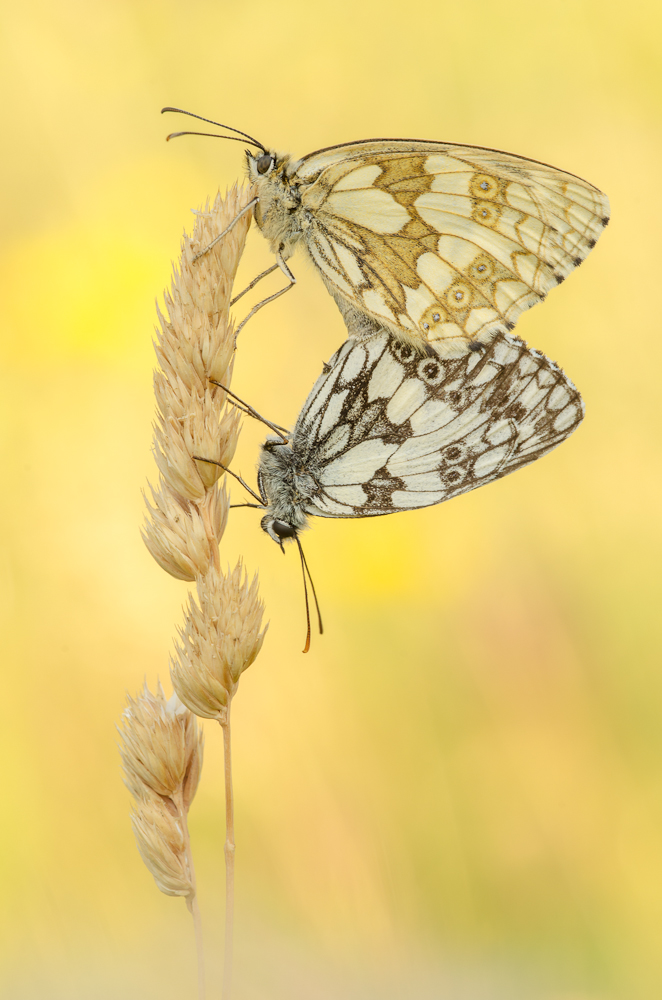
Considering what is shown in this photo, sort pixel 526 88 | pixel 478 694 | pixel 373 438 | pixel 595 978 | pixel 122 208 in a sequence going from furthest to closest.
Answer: pixel 526 88 → pixel 122 208 → pixel 478 694 → pixel 595 978 → pixel 373 438

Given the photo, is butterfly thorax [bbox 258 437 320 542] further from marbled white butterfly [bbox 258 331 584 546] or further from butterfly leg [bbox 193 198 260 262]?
butterfly leg [bbox 193 198 260 262]

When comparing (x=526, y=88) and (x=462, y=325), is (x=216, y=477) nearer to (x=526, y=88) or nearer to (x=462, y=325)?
(x=462, y=325)

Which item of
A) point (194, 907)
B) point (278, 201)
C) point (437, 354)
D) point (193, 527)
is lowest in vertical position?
point (194, 907)

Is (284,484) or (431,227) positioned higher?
(431,227)

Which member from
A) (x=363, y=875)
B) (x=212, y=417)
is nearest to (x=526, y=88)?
(x=212, y=417)

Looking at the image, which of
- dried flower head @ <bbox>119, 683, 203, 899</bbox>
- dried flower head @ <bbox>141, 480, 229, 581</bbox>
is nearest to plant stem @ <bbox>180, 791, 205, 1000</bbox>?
dried flower head @ <bbox>119, 683, 203, 899</bbox>

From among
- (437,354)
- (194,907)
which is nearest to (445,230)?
(437,354)

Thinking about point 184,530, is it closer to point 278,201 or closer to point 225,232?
point 225,232
